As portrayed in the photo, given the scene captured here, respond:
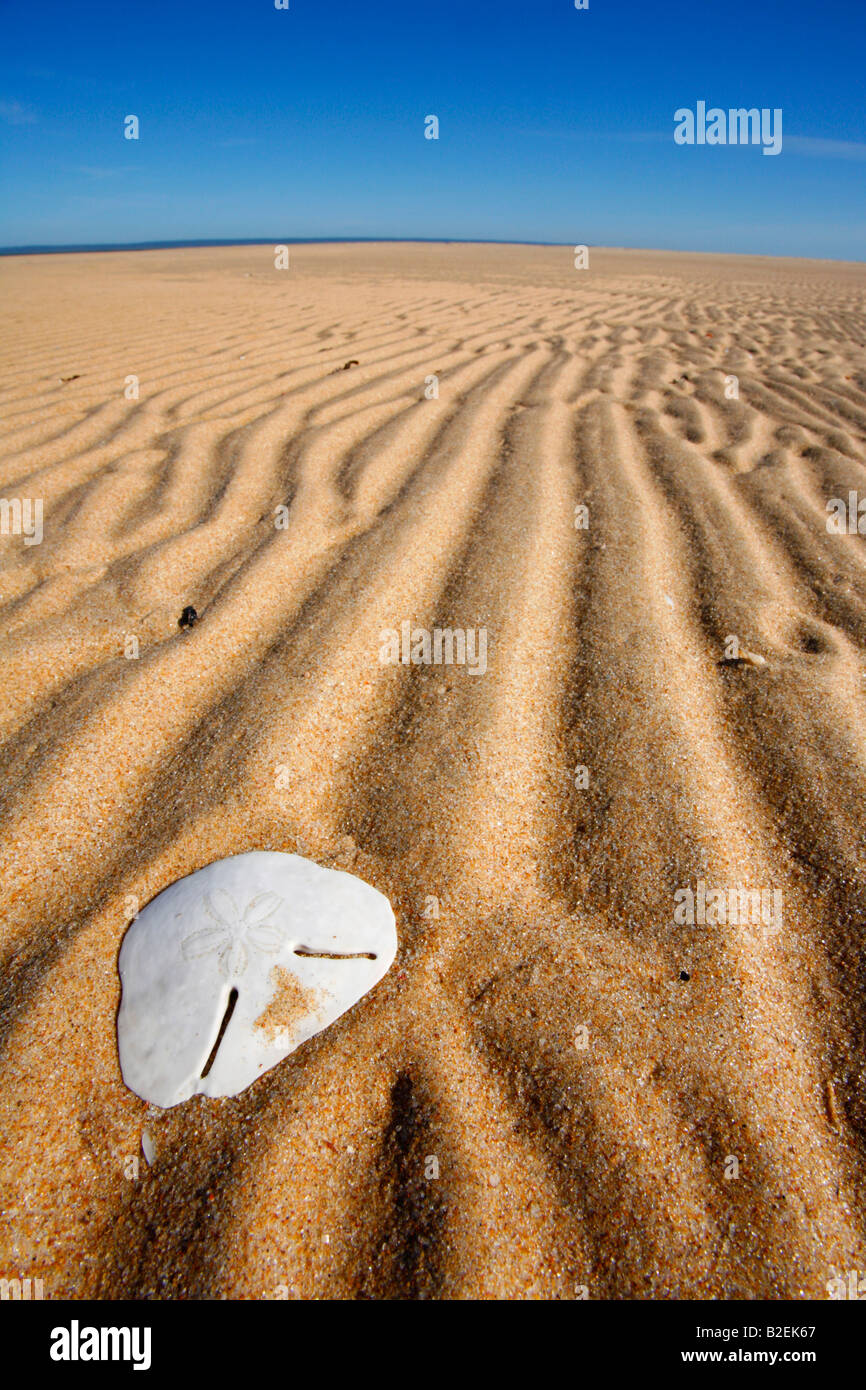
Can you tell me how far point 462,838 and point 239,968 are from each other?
0.49 meters

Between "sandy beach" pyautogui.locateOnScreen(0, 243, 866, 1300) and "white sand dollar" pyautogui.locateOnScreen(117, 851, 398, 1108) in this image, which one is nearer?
"sandy beach" pyautogui.locateOnScreen(0, 243, 866, 1300)

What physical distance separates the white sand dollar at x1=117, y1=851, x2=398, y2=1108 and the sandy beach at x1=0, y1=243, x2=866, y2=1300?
1.3 inches

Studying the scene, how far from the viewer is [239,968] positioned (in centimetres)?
121

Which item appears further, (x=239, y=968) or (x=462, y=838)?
(x=462, y=838)

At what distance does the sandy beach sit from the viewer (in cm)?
97

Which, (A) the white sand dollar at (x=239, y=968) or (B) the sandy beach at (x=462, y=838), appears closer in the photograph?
(B) the sandy beach at (x=462, y=838)

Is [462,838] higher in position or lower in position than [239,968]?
higher

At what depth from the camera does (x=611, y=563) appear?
91.9 inches

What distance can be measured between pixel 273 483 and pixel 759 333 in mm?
5910

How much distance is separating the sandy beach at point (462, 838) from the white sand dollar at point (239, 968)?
0.03 meters

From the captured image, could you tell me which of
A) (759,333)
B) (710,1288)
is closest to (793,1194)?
(710,1288)

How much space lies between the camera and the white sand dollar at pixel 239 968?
1.12 m

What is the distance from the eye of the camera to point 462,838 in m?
1.45

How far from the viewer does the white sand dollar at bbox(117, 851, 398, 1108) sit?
1.12 metres
